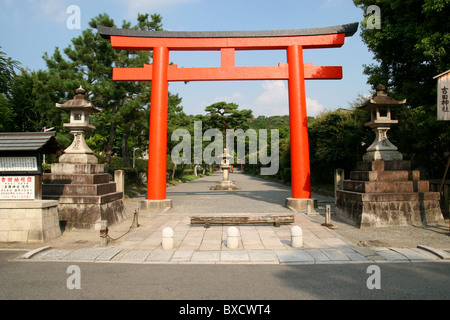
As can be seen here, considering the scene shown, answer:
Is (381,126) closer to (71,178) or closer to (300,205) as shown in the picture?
(300,205)

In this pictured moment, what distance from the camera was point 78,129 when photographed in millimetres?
9703

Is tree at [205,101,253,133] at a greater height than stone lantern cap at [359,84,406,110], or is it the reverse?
tree at [205,101,253,133]

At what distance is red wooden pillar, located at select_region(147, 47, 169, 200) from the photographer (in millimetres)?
12000

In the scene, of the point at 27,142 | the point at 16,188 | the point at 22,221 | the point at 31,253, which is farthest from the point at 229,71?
the point at 31,253

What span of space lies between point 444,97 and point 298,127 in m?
5.06

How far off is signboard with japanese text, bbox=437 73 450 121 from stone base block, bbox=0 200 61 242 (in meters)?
10.8

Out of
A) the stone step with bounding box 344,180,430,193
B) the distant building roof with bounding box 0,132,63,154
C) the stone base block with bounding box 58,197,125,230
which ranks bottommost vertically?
the stone base block with bounding box 58,197,125,230

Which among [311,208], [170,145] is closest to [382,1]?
[311,208]

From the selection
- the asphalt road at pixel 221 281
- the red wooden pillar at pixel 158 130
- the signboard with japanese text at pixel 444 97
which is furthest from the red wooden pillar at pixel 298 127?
the asphalt road at pixel 221 281

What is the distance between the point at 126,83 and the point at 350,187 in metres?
12.1

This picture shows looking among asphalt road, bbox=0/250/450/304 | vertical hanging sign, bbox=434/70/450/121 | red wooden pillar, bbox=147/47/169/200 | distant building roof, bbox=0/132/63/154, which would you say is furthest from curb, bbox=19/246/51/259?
vertical hanging sign, bbox=434/70/450/121

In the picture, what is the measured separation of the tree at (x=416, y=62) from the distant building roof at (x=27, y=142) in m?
11.1

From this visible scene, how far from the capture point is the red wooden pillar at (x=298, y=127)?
39.1 feet

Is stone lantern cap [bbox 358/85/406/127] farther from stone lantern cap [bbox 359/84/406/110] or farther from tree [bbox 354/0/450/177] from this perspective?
tree [bbox 354/0/450/177]
